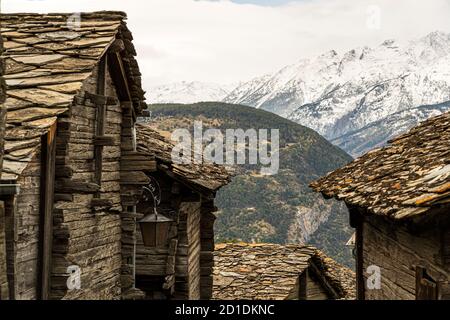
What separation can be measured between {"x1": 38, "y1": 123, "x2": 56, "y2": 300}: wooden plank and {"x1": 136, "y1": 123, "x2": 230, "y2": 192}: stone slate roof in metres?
4.50

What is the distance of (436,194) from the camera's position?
7.22 meters

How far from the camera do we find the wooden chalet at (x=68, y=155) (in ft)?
26.2

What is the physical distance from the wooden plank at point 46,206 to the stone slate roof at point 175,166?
4501 millimetres

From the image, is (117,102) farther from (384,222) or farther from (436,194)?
(436,194)

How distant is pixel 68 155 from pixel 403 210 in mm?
4110

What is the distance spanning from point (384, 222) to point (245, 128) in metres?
86.7

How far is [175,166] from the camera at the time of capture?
13898 millimetres

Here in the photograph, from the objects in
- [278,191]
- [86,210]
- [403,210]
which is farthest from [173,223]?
[278,191]

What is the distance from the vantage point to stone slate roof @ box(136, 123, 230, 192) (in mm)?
13750

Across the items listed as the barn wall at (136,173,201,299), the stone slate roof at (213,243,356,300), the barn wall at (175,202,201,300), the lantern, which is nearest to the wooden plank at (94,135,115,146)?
the lantern

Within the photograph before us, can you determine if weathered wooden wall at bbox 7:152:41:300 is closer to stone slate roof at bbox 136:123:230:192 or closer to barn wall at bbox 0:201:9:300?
barn wall at bbox 0:201:9:300
